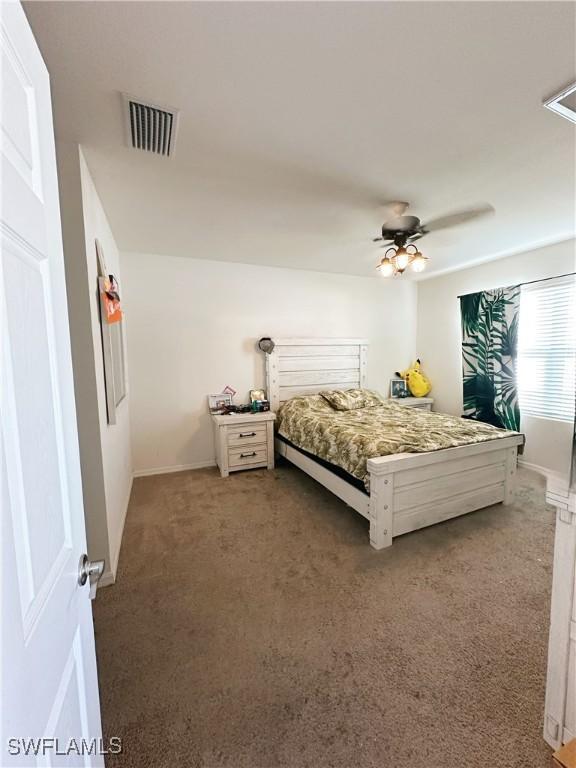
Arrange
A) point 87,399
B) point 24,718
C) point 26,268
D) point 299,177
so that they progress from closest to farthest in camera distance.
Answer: point 24,718 < point 26,268 < point 87,399 < point 299,177

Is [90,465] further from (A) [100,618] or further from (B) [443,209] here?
(B) [443,209]

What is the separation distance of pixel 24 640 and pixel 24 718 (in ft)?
0.31

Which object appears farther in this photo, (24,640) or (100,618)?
(100,618)

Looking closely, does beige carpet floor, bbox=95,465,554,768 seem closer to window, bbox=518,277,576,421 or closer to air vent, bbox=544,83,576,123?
window, bbox=518,277,576,421

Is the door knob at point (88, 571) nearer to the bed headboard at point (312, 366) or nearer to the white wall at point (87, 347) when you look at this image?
the white wall at point (87, 347)

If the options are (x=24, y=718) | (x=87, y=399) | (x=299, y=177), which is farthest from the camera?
(x=299, y=177)

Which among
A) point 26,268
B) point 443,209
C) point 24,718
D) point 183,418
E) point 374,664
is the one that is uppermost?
point 443,209

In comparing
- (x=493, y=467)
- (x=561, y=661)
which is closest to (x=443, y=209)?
(x=493, y=467)

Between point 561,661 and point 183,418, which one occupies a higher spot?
point 183,418

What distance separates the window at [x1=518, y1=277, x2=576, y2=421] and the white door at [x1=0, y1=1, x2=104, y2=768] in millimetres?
3995

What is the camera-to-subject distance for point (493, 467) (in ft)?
8.50

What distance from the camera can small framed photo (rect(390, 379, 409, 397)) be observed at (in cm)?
473

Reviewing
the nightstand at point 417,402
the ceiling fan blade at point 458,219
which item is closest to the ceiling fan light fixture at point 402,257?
the ceiling fan blade at point 458,219

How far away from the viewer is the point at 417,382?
462 cm
